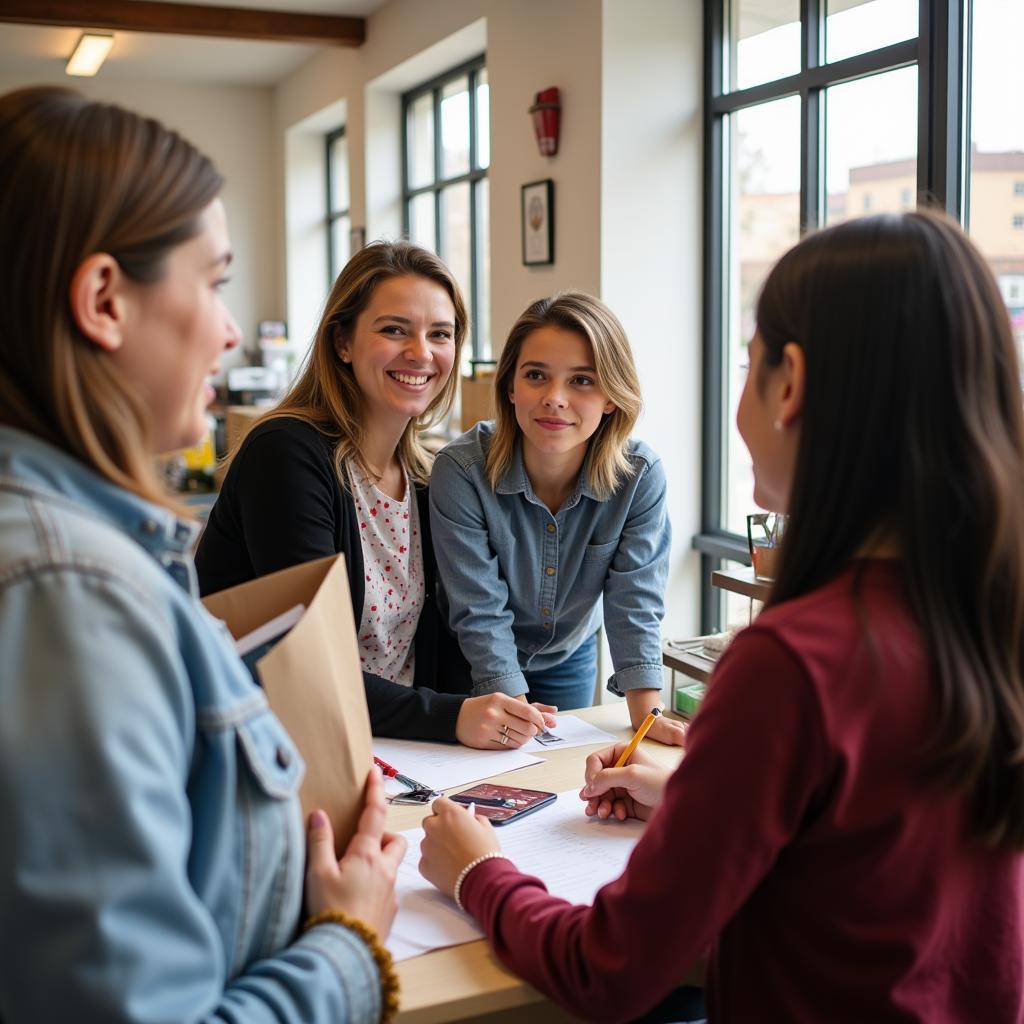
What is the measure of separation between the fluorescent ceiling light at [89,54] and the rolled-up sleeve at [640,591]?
18.1 ft

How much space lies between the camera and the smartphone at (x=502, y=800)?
141cm

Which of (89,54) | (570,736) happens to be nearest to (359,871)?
(570,736)

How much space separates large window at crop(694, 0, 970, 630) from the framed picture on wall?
23.9 inches

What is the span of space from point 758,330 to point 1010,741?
0.41 metres

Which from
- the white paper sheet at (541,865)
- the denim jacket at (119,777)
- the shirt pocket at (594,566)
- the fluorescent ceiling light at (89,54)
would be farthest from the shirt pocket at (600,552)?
the fluorescent ceiling light at (89,54)

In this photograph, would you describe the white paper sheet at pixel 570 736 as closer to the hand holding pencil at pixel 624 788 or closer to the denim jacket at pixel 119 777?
the hand holding pencil at pixel 624 788

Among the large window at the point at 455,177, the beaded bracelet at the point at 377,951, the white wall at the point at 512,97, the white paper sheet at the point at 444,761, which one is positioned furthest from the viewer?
the large window at the point at 455,177

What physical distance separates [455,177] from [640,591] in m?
4.42

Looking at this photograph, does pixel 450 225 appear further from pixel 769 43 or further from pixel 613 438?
pixel 613 438

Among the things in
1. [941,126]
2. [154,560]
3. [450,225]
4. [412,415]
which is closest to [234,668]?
[154,560]

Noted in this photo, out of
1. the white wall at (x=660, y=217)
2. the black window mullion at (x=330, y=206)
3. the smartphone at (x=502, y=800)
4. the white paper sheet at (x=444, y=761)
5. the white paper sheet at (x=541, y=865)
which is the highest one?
the black window mullion at (x=330, y=206)

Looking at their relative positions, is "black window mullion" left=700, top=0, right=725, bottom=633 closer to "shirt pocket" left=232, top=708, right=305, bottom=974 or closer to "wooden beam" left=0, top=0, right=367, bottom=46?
"wooden beam" left=0, top=0, right=367, bottom=46

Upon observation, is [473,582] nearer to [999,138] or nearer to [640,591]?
[640,591]

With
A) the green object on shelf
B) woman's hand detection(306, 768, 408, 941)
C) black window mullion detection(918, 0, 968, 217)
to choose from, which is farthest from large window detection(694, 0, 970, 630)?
woman's hand detection(306, 768, 408, 941)
